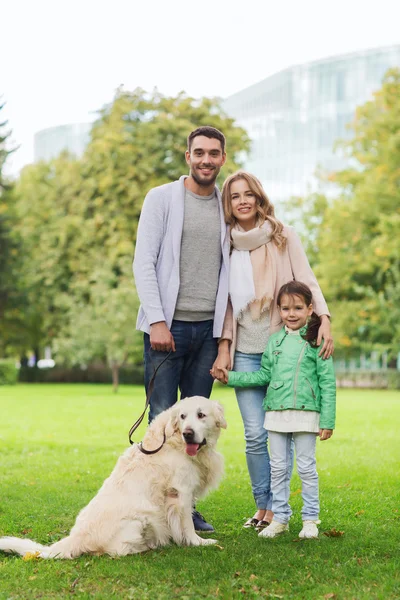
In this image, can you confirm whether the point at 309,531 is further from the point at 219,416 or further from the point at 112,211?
the point at 112,211

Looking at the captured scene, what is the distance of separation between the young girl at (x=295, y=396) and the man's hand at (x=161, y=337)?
0.51m

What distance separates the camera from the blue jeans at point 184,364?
5.81m

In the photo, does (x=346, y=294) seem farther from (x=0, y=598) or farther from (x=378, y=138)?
(x=0, y=598)

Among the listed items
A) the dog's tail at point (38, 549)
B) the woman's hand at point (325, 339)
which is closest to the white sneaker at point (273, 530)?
the woman's hand at point (325, 339)

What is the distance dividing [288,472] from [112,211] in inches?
1069

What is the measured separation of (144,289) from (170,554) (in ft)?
6.41

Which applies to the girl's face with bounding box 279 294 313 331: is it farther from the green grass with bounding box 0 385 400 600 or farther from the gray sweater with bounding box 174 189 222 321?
the green grass with bounding box 0 385 400 600

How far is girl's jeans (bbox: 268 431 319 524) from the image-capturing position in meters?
5.53

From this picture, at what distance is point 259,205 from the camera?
19.2 feet

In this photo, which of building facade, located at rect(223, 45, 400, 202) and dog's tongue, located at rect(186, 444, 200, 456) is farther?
building facade, located at rect(223, 45, 400, 202)

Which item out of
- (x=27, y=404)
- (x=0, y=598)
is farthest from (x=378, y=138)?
(x=0, y=598)

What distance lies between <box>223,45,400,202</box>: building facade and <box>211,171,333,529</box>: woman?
66283 millimetres

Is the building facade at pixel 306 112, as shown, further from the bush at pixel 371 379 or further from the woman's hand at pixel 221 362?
the woman's hand at pixel 221 362

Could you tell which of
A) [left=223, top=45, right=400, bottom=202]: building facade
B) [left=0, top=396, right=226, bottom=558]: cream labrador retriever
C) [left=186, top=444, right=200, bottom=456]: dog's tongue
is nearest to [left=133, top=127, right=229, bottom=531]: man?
[left=0, top=396, right=226, bottom=558]: cream labrador retriever
